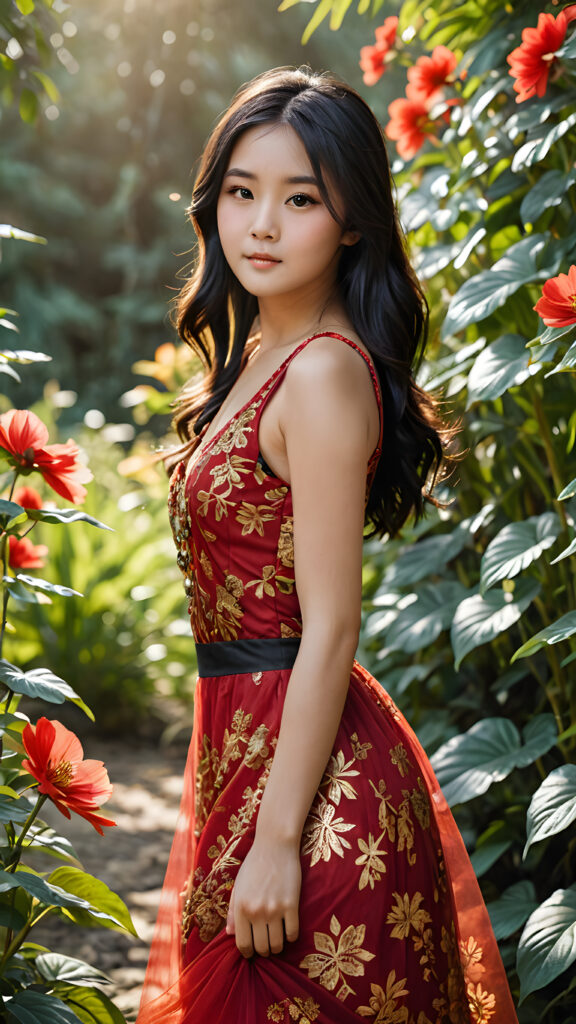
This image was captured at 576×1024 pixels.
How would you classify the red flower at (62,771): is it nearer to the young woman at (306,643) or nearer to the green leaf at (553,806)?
the young woman at (306,643)

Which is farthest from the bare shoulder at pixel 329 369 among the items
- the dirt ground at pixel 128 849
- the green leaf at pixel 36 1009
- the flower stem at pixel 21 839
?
the dirt ground at pixel 128 849

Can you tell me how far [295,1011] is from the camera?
101 cm

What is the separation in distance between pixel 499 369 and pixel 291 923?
1.01 metres

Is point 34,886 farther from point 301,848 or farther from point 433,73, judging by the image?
point 433,73

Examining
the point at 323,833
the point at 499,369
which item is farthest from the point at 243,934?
the point at 499,369

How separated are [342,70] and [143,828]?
7350 mm

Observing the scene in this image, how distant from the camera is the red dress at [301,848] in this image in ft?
3.41

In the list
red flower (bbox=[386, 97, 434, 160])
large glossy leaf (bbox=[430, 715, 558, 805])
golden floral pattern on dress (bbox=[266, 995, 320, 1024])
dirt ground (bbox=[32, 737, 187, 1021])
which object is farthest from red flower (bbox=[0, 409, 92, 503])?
dirt ground (bbox=[32, 737, 187, 1021])

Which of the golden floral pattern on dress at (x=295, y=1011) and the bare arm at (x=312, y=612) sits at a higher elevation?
the bare arm at (x=312, y=612)

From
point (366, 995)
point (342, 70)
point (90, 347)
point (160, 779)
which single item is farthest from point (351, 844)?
point (90, 347)

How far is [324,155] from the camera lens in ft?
3.92

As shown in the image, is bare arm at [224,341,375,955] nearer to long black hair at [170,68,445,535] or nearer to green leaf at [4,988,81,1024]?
long black hair at [170,68,445,535]

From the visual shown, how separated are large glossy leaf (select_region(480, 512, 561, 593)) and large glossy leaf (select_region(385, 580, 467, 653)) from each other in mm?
317

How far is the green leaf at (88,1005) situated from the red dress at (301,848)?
0.31 feet
